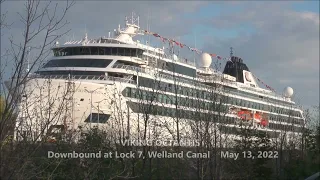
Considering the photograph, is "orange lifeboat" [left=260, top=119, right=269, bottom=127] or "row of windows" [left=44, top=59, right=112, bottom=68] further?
"orange lifeboat" [left=260, top=119, right=269, bottom=127]

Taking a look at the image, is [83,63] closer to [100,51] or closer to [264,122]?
[100,51]

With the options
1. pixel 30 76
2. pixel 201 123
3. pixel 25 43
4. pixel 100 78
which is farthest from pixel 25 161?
pixel 100 78

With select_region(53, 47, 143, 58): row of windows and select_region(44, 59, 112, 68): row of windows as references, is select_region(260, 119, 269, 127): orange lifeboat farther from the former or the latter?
select_region(44, 59, 112, 68): row of windows

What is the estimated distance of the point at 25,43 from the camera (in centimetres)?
485

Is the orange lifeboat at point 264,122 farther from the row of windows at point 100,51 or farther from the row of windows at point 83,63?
the row of windows at point 83,63

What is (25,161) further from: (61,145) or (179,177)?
(179,177)

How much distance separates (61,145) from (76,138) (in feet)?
6.56

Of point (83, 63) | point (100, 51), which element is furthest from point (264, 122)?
point (83, 63)

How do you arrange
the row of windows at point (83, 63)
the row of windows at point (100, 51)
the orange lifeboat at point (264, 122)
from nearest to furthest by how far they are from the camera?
1. the row of windows at point (83, 63)
2. the row of windows at point (100, 51)
3. the orange lifeboat at point (264, 122)

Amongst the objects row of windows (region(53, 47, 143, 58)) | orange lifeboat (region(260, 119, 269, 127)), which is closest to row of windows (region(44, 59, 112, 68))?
row of windows (region(53, 47, 143, 58))

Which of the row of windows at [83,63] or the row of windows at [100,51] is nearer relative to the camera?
the row of windows at [83,63]

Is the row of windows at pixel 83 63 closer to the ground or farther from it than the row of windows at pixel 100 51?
closer to the ground

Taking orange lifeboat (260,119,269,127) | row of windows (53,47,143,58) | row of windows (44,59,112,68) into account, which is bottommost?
orange lifeboat (260,119,269,127)

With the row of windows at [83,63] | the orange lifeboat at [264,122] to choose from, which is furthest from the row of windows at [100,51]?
the orange lifeboat at [264,122]
